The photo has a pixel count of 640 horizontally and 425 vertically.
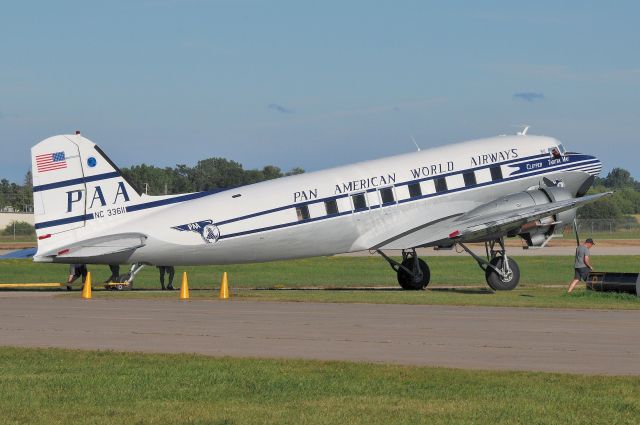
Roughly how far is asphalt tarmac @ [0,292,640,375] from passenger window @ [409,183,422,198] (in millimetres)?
7603

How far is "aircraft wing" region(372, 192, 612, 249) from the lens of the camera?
130 feet

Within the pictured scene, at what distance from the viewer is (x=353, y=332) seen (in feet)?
84.0

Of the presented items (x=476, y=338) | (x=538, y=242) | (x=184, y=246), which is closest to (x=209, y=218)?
(x=184, y=246)

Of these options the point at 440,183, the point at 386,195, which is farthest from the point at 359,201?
the point at 440,183

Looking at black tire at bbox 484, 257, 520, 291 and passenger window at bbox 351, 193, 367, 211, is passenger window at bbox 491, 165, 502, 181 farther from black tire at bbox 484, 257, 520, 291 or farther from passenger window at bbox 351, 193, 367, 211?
passenger window at bbox 351, 193, 367, 211

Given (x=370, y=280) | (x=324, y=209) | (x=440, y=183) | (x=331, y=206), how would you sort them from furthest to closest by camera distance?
(x=370, y=280) → (x=440, y=183) → (x=331, y=206) → (x=324, y=209)

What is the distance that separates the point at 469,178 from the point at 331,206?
5309 millimetres

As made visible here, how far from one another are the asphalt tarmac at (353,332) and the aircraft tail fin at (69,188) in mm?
4200

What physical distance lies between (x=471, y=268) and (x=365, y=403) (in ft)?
180

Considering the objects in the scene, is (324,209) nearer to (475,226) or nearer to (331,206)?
(331,206)

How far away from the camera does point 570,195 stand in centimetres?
4116

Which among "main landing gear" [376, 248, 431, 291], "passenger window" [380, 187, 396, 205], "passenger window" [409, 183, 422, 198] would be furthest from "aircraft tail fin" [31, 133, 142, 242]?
"main landing gear" [376, 248, 431, 291]

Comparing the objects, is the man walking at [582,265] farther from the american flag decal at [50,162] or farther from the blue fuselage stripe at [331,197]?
the american flag decal at [50,162]

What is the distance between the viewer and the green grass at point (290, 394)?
15156mm
